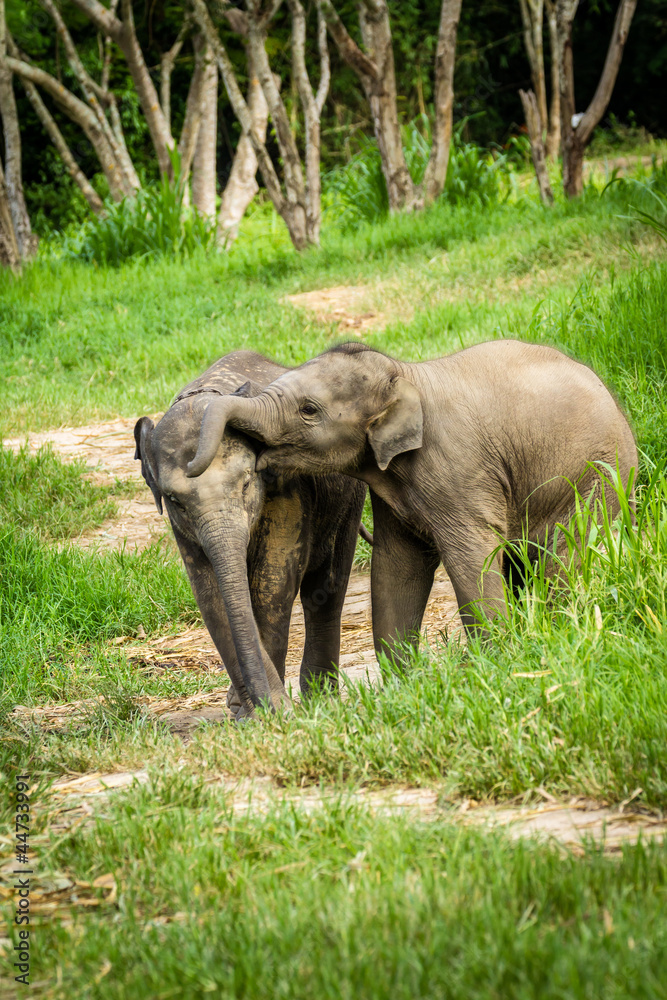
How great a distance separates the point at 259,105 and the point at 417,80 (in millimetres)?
7430

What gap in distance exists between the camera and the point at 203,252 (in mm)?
12773

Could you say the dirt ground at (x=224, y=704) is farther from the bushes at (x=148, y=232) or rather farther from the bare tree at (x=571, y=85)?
the bushes at (x=148, y=232)

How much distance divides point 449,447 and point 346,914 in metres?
2.10

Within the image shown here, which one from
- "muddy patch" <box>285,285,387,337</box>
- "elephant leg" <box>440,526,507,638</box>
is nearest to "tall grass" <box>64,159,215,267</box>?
"muddy patch" <box>285,285,387,337</box>

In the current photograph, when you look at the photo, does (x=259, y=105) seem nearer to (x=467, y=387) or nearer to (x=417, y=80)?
(x=417, y=80)

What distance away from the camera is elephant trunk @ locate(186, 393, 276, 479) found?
11.2 ft

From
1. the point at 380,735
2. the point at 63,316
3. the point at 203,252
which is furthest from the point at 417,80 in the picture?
the point at 380,735

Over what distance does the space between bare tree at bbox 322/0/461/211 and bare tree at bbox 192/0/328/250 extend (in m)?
0.60

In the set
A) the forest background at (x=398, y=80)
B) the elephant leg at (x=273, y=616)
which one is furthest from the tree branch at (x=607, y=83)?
the forest background at (x=398, y=80)

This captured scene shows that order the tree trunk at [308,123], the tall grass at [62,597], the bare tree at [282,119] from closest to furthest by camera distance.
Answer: the tall grass at [62,597] < the bare tree at [282,119] < the tree trunk at [308,123]


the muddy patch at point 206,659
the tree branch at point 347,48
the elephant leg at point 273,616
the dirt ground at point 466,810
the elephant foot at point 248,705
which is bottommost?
the muddy patch at point 206,659

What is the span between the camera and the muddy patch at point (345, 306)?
31.0 ft

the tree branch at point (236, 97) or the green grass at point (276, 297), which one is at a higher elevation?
the tree branch at point (236, 97)

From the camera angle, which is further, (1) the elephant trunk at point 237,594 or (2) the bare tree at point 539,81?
(2) the bare tree at point 539,81
